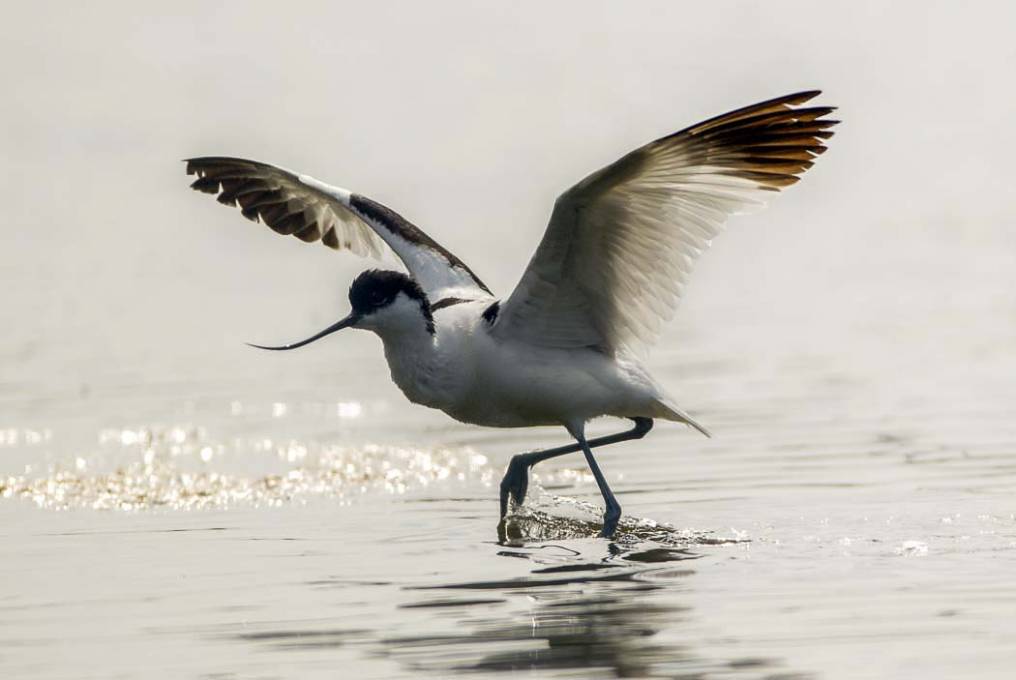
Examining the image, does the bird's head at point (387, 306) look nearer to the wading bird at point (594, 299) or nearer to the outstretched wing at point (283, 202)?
the wading bird at point (594, 299)

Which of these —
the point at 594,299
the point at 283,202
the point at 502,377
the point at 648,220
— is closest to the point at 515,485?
the point at 502,377

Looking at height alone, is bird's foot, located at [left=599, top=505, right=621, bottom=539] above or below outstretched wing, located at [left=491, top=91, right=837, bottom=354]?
below

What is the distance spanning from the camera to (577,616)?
7895mm

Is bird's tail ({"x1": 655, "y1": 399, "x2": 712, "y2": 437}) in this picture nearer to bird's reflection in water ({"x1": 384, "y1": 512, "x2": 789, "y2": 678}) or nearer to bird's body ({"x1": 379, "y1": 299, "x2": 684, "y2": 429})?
bird's body ({"x1": 379, "y1": 299, "x2": 684, "y2": 429})

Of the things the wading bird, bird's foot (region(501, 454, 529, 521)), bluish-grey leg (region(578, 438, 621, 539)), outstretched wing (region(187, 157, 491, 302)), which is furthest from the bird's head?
outstretched wing (region(187, 157, 491, 302))

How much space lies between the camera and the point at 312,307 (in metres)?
19.5

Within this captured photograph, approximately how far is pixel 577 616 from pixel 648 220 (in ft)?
8.12

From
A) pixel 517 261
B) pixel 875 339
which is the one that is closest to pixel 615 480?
pixel 875 339

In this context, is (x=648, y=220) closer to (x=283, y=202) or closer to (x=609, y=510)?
(x=609, y=510)

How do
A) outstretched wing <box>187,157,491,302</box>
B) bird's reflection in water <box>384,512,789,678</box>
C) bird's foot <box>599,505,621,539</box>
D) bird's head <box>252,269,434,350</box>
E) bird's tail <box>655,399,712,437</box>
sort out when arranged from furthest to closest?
outstretched wing <box>187,157,491,302</box> < bird's tail <box>655,399,712,437</box> < bird's foot <box>599,505,621,539</box> < bird's head <box>252,269,434,350</box> < bird's reflection in water <box>384,512,789,678</box>

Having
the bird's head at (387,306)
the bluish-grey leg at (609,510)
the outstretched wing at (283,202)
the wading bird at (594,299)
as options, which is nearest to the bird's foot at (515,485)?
the wading bird at (594,299)

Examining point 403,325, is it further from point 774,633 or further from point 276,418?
point 276,418

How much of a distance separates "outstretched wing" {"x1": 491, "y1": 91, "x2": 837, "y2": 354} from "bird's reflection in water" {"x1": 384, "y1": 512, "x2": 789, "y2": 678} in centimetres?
115

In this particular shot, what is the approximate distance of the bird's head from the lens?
10.0m
